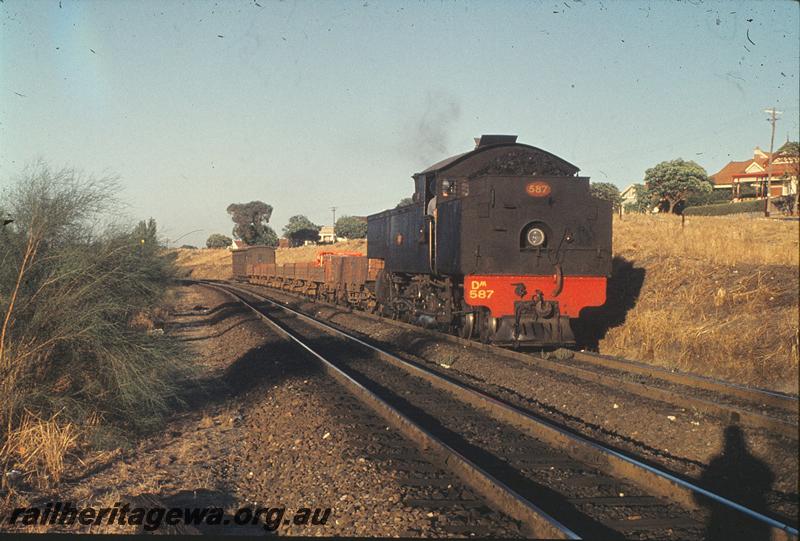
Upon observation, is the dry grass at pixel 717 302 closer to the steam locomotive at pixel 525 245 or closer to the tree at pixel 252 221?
the steam locomotive at pixel 525 245

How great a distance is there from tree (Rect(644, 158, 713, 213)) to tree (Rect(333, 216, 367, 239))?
69.8 m

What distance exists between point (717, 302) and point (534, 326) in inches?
157

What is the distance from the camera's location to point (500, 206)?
41.1 ft

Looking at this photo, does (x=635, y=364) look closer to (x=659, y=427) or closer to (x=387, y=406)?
(x=659, y=427)

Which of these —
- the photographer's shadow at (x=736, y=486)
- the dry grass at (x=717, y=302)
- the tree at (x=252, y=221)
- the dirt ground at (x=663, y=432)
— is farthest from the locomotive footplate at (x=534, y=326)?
the tree at (x=252, y=221)

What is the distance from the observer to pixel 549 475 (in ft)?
19.4

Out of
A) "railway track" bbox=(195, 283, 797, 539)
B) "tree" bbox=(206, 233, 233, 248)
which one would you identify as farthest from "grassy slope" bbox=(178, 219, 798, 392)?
"tree" bbox=(206, 233, 233, 248)

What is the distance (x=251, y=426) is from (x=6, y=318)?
9.67ft

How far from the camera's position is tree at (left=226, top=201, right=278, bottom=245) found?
9076 centimetres

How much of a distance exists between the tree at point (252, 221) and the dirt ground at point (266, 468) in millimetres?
80064

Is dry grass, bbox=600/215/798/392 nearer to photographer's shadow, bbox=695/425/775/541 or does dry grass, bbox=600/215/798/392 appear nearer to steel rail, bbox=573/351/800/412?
steel rail, bbox=573/351/800/412

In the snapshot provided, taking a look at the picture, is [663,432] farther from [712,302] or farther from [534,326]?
[712,302]

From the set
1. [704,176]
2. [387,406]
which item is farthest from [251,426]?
[704,176]

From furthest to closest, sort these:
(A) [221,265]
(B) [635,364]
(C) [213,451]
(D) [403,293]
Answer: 1. (A) [221,265]
2. (D) [403,293]
3. (B) [635,364]
4. (C) [213,451]
